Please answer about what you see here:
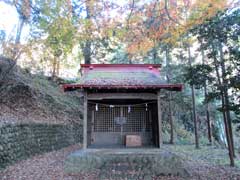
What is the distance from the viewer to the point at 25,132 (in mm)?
8969

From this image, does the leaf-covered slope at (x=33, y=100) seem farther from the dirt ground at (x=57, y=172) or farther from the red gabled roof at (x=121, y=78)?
the red gabled roof at (x=121, y=78)

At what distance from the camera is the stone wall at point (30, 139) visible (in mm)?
7434

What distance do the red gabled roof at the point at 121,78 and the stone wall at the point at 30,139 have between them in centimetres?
234

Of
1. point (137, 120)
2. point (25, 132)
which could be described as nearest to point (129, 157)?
point (137, 120)

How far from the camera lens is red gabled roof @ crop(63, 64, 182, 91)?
7.92 metres

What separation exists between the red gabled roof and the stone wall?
7.69ft

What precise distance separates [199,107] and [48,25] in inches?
510

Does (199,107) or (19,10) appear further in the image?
(199,107)

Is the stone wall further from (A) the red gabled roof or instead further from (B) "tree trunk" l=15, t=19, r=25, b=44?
(B) "tree trunk" l=15, t=19, r=25, b=44

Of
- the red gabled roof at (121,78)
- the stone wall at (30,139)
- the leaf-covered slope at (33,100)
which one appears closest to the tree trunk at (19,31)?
the leaf-covered slope at (33,100)

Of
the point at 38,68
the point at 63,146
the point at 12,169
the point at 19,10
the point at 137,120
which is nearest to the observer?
the point at 12,169

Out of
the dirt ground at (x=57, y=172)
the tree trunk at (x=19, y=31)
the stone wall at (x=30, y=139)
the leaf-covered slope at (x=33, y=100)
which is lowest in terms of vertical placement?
the dirt ground at (x=57, y=172)

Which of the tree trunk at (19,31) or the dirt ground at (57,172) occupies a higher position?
the tree trunk at (19,31)

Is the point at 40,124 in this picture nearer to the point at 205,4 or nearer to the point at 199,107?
the point at 205,4
